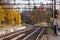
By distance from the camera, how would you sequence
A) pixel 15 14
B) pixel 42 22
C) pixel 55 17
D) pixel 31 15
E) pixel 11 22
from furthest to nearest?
pixel 31 15 → pixel 42 22 → pixel 15 14 → pixel 11 22 → pixel 55 17

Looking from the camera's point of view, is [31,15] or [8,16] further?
[31,15]

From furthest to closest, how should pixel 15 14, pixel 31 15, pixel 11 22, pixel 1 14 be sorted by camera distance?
pixel 31 15 < pixel 15 14 < pixel 11 22 < pixel 1 14

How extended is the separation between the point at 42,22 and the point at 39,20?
3.99 meters

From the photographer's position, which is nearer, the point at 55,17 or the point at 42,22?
the point at 55,17

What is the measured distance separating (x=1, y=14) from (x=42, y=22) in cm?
2222

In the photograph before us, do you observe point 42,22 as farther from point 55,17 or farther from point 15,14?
Result: point 55,17

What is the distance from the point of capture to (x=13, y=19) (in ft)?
190

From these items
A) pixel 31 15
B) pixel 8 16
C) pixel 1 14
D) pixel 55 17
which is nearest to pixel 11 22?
pixel 8 16

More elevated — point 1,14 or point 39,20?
point 1,14

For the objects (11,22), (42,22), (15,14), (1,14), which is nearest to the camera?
(1,14)

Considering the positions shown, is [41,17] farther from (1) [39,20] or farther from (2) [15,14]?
(2) [15,14]

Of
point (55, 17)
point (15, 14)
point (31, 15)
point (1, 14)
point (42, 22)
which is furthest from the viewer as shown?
point (31, 15)

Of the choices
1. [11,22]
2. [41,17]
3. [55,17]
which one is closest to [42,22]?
[41,17]

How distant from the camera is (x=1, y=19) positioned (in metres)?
51.7
